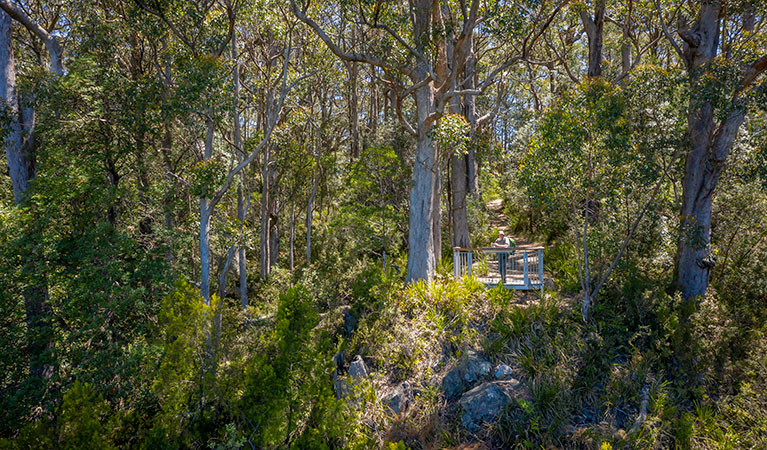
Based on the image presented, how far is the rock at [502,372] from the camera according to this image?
23.5ft

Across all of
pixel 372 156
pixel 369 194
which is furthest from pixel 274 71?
pixel 369 194

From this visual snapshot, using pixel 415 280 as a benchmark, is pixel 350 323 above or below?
below

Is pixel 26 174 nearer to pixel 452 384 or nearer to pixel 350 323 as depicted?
pixel 350 323

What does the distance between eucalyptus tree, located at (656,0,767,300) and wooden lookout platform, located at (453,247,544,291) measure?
3.04 m

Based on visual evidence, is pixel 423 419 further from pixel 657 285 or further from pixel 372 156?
pixel 372 156

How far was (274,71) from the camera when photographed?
43.9ft

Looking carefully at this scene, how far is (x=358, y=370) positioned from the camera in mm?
7402

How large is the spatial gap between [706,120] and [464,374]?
7536 millimetres

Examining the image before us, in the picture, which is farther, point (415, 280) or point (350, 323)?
point (415, 280)

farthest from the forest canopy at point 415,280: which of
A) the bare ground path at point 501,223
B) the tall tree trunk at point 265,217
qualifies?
the bare ground path at point 501,223

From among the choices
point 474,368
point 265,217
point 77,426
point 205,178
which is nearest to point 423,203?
point 474,368

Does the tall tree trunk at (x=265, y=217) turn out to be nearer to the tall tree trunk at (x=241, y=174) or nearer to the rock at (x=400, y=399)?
the tall tree trunk at (x=241, y=174)

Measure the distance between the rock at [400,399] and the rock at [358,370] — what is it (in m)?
0.67

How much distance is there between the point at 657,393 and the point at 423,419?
13.6ft
